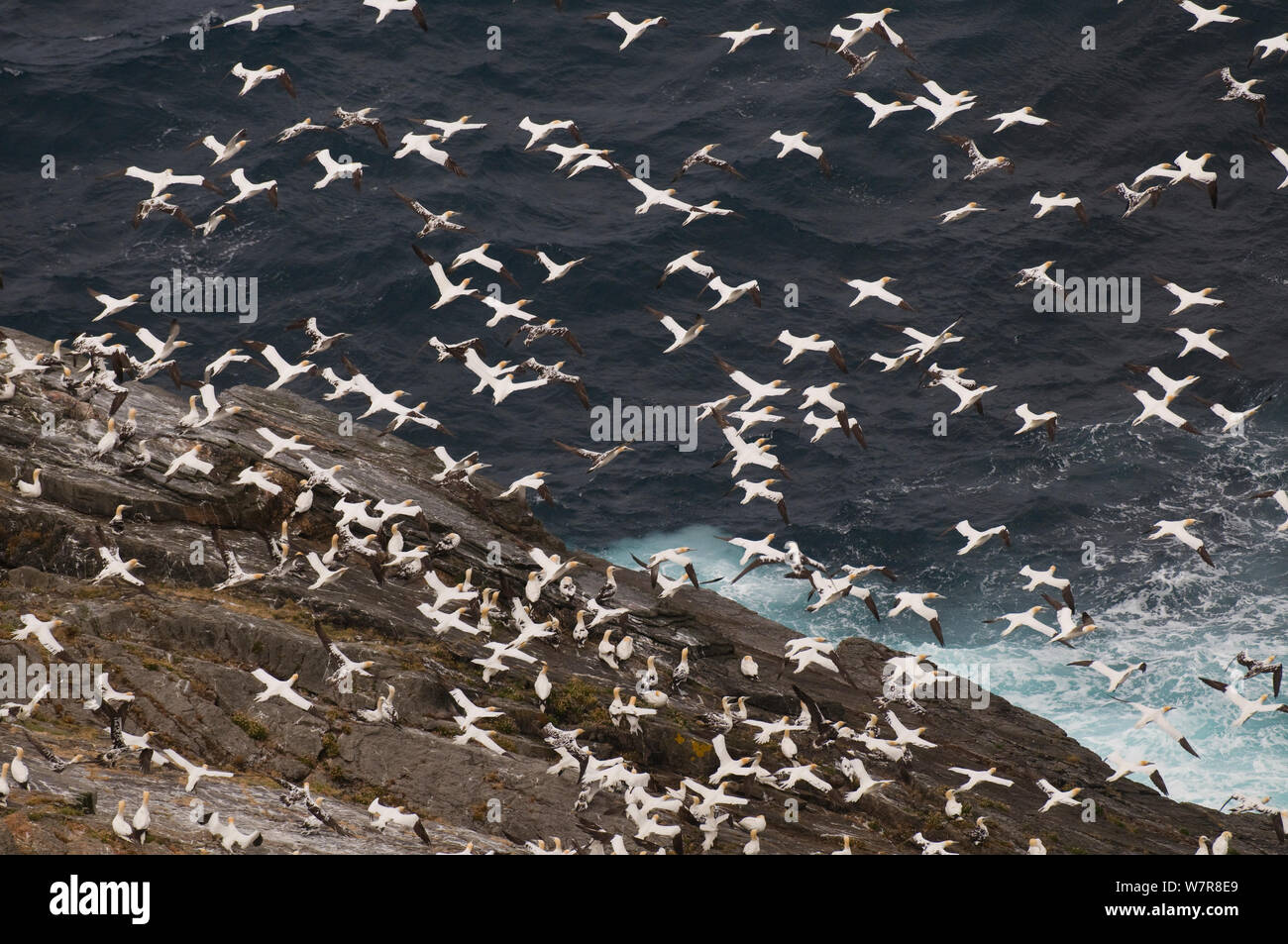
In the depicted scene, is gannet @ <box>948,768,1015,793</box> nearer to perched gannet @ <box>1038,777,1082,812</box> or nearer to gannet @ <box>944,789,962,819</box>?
gannet @ <box>944,789,962,819</box>

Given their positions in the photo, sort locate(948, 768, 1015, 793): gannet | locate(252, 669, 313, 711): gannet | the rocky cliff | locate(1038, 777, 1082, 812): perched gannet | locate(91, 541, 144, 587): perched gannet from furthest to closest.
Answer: locate(1038, 777, 1082, 812): perched gannet < locate(948, 768, 1015, 793): gannet < locate(91, 541, 144, 587): perched gannet < locate(252, 669, 313, 711): gannet < the rocky cliff

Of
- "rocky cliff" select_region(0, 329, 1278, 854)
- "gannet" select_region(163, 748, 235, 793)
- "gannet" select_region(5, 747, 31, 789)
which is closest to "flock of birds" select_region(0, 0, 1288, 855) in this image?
"gannet" select_region(163, 748, 235, 793)

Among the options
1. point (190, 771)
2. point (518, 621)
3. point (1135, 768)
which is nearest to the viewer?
point (190, 771)

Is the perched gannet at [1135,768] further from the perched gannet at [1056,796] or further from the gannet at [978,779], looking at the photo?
the gannet at [978,779]

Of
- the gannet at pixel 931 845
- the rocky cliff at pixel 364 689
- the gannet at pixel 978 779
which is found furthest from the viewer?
the gannet at pixel 978 779

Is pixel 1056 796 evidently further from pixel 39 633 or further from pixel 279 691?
pixel 39 633

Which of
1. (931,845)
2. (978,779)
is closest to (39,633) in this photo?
(931,845)

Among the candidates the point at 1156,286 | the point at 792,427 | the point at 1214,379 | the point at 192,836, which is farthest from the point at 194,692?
the point at 1156,286

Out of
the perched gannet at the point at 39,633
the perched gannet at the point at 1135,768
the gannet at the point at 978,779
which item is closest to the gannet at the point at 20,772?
the perched gannet at the point at 39,633

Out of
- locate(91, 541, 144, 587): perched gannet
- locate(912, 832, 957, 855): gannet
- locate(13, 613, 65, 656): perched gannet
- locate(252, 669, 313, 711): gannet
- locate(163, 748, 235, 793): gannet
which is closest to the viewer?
locate(163, 748, 235, 793): gannet
